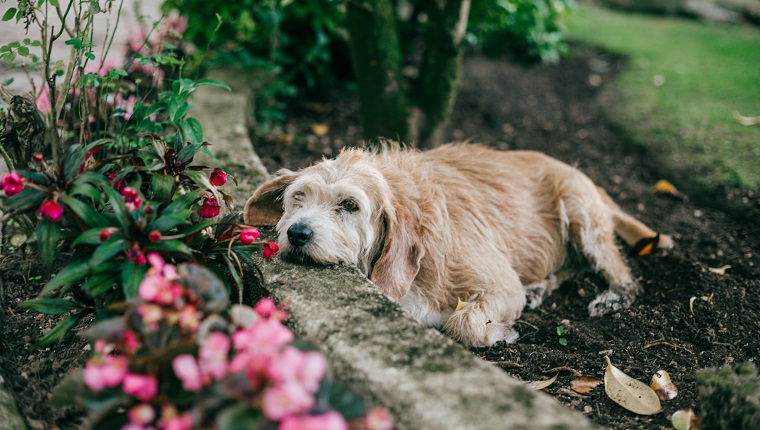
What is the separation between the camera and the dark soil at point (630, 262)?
3166mm

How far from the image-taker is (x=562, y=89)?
799 centimetres

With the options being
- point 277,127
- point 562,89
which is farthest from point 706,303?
point 562,89

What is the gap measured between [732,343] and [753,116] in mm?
4085

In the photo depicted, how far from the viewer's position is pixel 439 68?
5004 millimetres

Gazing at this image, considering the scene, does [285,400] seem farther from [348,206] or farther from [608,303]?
[608,303]

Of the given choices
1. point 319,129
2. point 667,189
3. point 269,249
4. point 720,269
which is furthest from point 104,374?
point 667,189

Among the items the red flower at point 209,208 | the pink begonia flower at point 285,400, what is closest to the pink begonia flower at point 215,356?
the pink begonia flower at point 285,400

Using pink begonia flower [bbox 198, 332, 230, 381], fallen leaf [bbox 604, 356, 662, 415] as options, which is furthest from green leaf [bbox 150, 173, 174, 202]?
fallen leaf [bbox 604, 356, 662, 415]

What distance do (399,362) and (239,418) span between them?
72 centimetres

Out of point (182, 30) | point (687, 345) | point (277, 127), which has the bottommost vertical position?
point (687, 345)

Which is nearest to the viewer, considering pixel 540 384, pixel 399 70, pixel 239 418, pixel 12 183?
pixel 239 418

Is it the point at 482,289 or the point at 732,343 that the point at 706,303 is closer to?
the point at 732,343

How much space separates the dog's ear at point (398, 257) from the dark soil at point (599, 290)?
0.60m

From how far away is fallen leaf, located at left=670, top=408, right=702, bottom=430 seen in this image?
2.53 m
